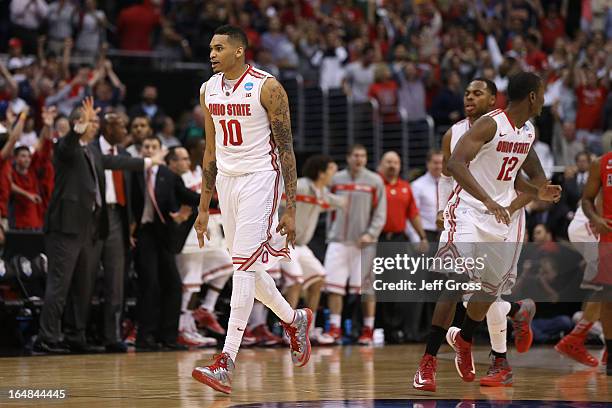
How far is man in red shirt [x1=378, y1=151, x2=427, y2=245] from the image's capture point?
15867mm

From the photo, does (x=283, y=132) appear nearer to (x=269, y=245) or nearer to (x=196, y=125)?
(x=269, y=245)

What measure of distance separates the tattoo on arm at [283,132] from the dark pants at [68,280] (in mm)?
4396

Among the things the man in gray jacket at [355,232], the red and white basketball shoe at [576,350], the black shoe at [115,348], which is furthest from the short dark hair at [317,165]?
the red and white basketball shoe at [576,350]

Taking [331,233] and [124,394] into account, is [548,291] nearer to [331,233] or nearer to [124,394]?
[331,233]

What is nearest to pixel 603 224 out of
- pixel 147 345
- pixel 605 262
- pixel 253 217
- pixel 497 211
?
pixel 605 262

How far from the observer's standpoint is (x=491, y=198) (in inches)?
353

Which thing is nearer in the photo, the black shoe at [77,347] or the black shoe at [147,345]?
the black shoe at [77,347]

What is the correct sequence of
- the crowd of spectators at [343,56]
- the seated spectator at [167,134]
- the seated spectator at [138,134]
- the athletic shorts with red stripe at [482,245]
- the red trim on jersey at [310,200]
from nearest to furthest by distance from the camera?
1. the athletic shorts with red stripe at [482,245]
2. the seated spectator at [138,134]
3. the red trim on jersey at [310,200]
4. the seated spectator at [167,134]
5. the crowd of spectators at [343,56]

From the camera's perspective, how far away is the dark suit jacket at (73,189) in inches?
484

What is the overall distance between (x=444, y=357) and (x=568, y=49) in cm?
1076

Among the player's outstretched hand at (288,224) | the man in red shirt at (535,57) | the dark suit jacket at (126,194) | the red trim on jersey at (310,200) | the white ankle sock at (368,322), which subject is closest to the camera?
the player's outstretched hand at (288,224)

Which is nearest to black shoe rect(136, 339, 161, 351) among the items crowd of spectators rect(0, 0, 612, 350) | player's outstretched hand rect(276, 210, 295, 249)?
crowd of spectators rect(0, 0, 612, 350)

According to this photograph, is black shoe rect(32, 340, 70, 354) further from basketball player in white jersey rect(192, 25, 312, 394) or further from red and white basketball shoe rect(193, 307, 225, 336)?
basketball player in white jersey rect(192, 25, 312, 394)

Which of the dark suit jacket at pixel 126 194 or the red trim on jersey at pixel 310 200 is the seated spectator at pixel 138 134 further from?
the red trim on jersey at pixel 310 200
